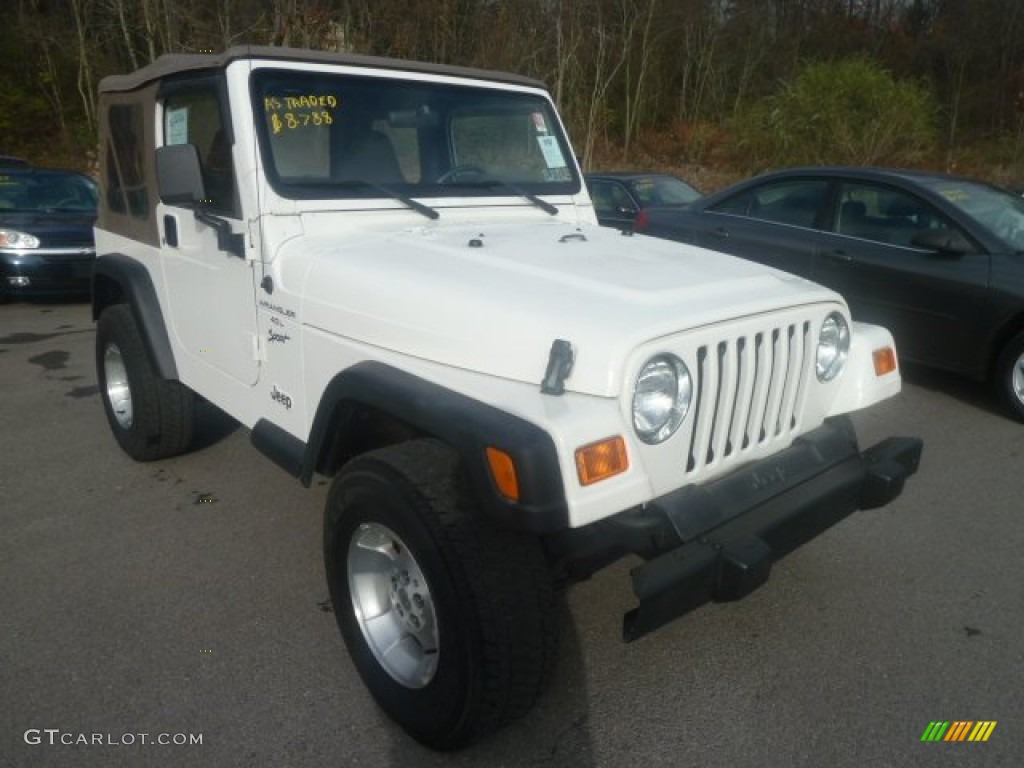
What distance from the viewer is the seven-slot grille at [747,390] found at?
2332 millimetres

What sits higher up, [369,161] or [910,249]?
[369,161]

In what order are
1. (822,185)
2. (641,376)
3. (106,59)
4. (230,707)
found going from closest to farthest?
1. (641,376)
2. (230,707)
3. (822,185)
4. (106,59)

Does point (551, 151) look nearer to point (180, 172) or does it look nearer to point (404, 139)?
point (404, 139)

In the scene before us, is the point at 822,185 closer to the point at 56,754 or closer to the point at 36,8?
the point at 56,754

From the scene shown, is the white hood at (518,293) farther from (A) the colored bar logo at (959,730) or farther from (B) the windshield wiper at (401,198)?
(A) the colored bar logo at (959,730)

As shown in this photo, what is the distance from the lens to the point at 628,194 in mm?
10172

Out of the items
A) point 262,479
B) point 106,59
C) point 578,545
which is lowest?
point 262,479

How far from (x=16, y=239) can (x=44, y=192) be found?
4.32 feet

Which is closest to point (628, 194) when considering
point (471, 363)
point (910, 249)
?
point (910, 249)

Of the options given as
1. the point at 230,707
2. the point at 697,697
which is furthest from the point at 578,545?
the point at 230,707

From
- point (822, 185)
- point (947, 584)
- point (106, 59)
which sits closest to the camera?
point (947, 584)

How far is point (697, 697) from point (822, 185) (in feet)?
15.7

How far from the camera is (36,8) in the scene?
914 inches

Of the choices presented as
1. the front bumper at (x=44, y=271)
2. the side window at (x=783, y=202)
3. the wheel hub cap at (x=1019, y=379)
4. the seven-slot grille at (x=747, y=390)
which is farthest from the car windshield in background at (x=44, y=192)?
the wheel hub cap at (x=1019, y=379)
